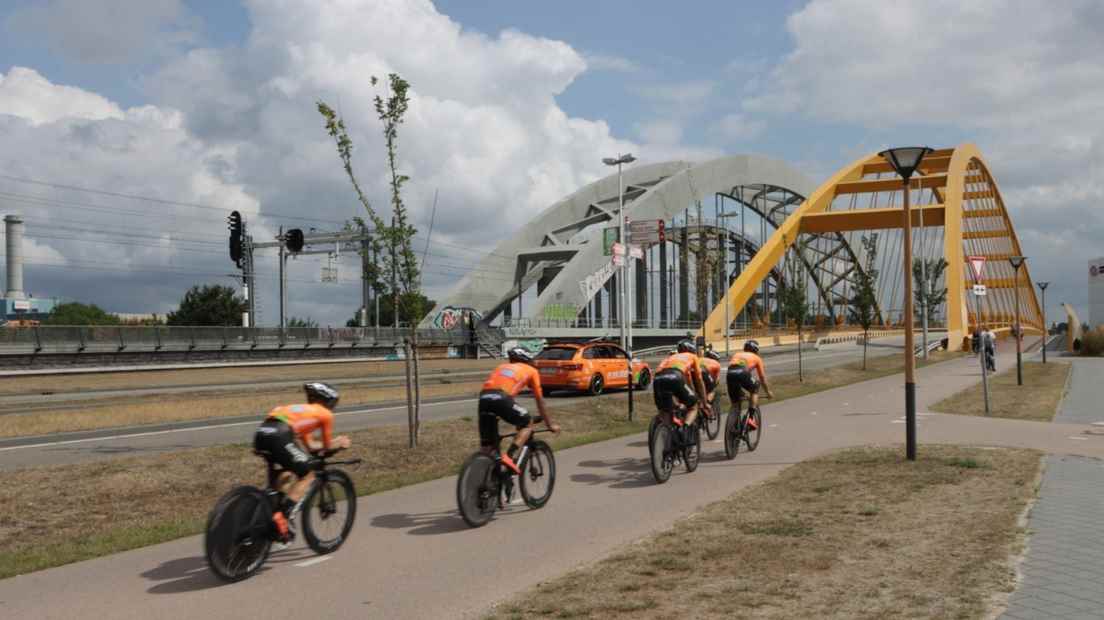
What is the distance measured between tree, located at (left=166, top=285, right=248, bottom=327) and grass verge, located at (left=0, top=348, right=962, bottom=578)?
218 ft

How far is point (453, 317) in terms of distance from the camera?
65.7m

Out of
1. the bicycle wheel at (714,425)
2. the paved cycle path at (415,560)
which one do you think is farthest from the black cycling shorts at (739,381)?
the bicycle wheel at (714,425)

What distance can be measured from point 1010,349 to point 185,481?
5812cm

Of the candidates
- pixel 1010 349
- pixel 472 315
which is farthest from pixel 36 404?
pixel 1010 349

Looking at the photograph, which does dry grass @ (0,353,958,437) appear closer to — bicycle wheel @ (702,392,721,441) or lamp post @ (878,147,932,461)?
bicycle wheel @ (702,392,721,441)

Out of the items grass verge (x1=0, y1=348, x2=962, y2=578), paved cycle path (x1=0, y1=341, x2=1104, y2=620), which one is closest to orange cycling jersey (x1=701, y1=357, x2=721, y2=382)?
paved cycle path (x1=0, y1=341, x2=1104, y2=620)

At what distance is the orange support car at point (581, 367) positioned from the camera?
2461 centimetres

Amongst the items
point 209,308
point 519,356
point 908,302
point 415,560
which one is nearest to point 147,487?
point 519,356

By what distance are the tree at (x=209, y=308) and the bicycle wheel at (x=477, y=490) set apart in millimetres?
72693

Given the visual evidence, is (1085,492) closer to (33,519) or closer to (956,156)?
(33,519)

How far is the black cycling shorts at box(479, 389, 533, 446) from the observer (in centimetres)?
825

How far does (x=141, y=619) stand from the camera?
5.41 m

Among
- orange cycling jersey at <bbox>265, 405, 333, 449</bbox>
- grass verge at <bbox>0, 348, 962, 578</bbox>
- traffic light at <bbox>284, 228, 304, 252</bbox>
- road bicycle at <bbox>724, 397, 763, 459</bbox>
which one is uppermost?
traffic light at <bbox>284, 228, 304, 252</bbox>

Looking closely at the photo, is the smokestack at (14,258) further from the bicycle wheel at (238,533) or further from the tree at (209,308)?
the bicycle wheel at (238,533)
